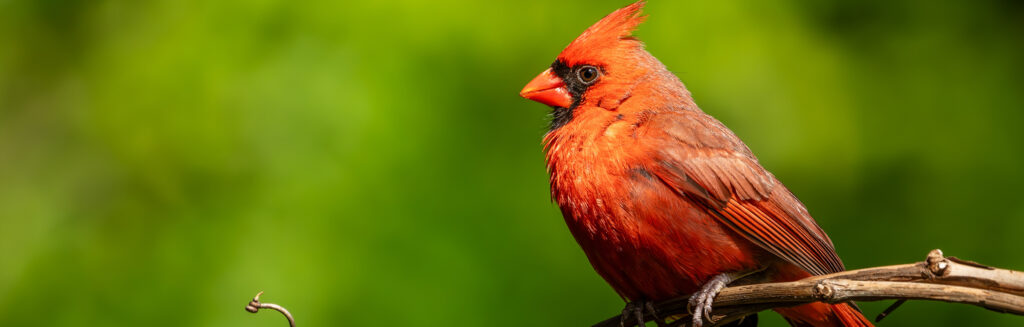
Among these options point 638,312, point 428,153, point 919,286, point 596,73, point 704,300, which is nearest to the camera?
point 919,286

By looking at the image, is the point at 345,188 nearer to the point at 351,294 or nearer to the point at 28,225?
the point at 351,294

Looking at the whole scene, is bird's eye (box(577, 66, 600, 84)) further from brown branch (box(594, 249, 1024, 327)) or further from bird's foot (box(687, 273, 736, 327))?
brown branch (box(594, 249, 1024, 327))

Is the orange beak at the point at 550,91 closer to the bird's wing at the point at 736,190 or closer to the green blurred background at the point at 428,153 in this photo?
the bird's wing at the point at 736,190

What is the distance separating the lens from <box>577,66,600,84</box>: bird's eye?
280 centimetres

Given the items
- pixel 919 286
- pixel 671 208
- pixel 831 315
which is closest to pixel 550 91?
pixel 671 208

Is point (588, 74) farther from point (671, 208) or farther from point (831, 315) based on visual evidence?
point (831, 315)

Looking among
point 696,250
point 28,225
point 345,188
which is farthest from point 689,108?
point 28,225

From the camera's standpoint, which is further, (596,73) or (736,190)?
(596,73)

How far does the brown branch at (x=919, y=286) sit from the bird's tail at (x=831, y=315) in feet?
2.20

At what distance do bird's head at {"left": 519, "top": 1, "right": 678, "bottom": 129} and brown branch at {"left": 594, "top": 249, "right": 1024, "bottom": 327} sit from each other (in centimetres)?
94

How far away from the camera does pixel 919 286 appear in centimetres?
169

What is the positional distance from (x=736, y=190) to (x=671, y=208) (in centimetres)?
21

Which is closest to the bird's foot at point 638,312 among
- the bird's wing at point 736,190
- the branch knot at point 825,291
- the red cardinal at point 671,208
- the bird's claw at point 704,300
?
the red cardinal at point 671,208

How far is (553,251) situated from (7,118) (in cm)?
264
